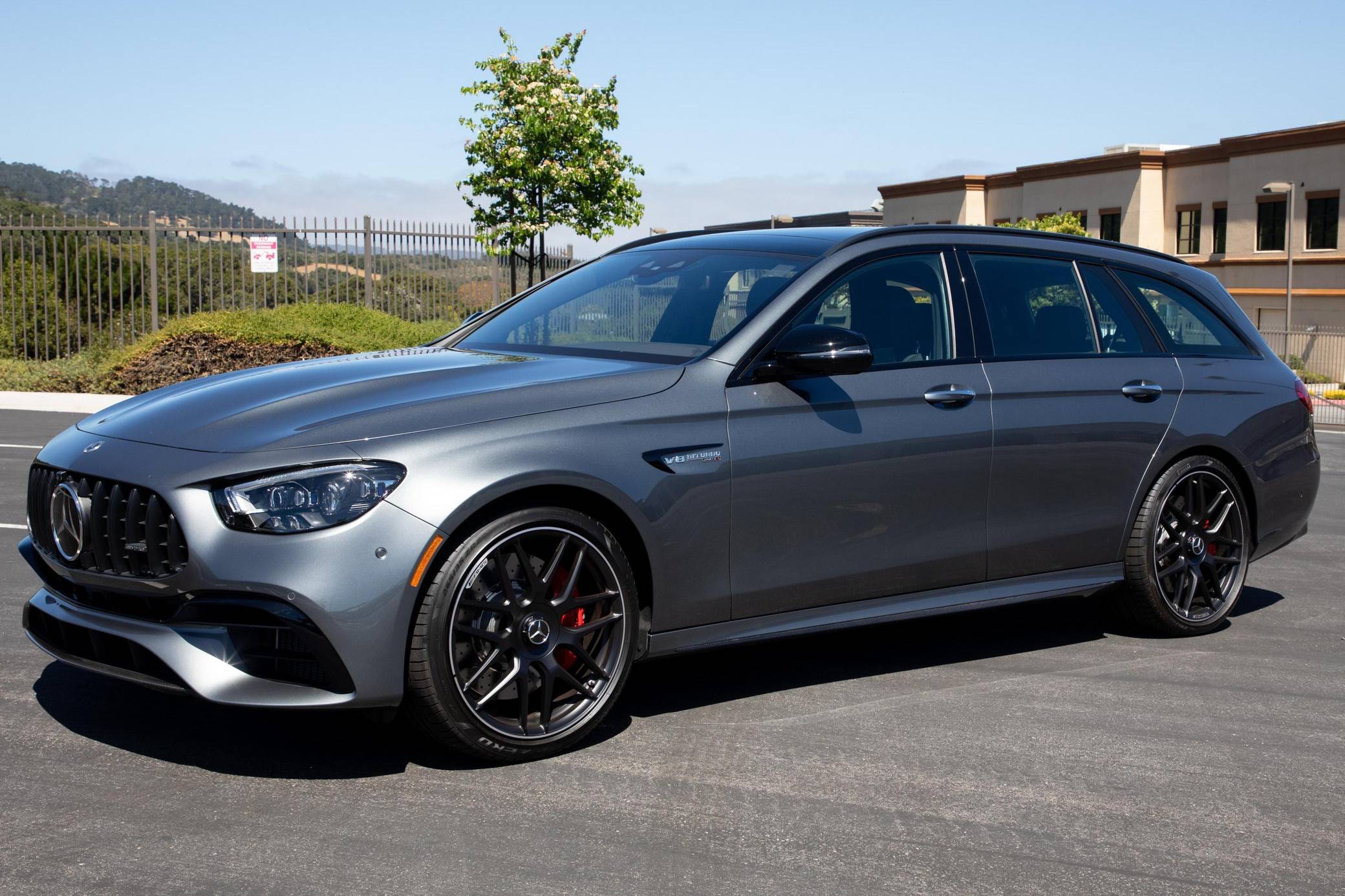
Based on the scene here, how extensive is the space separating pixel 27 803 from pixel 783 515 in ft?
8.38

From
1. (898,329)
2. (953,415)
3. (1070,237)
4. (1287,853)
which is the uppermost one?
(1070,237)

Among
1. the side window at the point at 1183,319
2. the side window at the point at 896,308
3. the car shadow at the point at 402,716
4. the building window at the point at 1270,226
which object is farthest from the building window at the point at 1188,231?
the side window at the point at 896,308

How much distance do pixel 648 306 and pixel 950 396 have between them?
124 centimetres

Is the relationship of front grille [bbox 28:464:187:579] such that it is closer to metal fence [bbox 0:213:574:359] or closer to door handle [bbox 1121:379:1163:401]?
door handle [bbox 1121:379:1163:401]

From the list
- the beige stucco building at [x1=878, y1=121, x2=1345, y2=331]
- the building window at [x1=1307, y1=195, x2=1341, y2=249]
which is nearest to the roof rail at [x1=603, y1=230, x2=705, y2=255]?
the beige stucco building at [x1=878, y1=121, x2=1345, y2=331]

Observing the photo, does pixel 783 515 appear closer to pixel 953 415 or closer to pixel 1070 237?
pixel 953 415

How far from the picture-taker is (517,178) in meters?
24.3

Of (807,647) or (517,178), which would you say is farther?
(517,178)

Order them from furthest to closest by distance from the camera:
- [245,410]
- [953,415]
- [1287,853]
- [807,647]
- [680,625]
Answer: [807,647] → [953,415] → [680,625] → [245,410] → [1287,853]

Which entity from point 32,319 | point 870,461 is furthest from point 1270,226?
point 870,461

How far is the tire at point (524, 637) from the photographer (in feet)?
13.9

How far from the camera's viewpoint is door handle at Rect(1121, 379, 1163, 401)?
609 cm

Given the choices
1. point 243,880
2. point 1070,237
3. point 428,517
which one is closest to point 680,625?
point 428,517

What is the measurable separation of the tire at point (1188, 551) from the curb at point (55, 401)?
1516 cm
